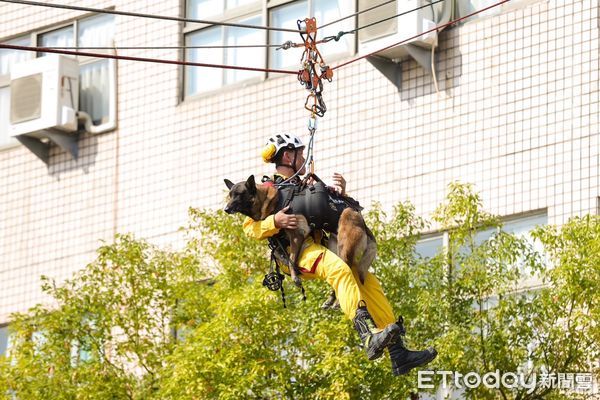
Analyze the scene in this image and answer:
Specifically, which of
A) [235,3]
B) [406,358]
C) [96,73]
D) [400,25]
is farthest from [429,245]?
[406,358]

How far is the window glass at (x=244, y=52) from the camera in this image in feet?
101

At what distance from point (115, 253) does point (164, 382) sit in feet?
9.81

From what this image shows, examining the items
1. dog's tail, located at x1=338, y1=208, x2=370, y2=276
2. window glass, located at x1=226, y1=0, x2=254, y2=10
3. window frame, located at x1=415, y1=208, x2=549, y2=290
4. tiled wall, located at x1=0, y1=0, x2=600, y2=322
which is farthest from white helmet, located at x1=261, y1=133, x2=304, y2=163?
window glass, located at x1=226, y1=0, x2=254, y2=10

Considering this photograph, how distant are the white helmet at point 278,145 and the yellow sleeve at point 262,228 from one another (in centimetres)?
63

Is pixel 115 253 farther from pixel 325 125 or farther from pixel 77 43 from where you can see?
pixel 77 43

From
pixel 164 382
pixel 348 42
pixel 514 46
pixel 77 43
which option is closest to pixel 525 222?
pixel 514 46

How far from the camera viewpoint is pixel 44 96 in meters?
32.3

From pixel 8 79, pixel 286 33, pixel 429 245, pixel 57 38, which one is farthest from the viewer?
pixel 8 79

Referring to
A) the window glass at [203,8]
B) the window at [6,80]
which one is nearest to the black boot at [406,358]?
the window glass at [203,8]

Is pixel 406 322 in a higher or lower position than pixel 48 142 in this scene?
lower

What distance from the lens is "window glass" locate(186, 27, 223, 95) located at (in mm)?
31141

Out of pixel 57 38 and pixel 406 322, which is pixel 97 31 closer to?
pixel 57 38

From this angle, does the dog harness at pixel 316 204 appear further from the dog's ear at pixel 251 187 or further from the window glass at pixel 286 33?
the window glass at pixel 286 33

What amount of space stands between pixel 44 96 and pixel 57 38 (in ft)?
5.44
